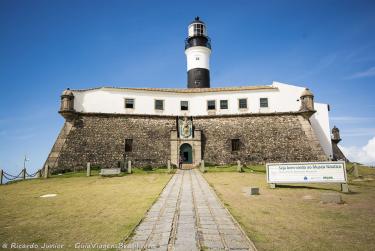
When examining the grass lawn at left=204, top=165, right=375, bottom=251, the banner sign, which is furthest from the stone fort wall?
the grass lawn at left=204, top=165, right=375, bottom=251

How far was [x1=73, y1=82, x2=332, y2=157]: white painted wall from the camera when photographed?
2811 cm

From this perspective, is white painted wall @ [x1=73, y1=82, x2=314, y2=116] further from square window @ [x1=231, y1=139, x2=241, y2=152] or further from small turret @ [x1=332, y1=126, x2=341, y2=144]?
small turret @ [x1=332, y1=126, x2=341, y2=144]

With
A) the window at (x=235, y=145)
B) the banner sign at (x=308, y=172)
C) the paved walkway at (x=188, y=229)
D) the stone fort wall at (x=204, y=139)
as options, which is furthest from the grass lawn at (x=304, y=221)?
the window at (x=235, y=145)

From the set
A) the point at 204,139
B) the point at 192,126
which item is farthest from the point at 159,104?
the point at 204,139

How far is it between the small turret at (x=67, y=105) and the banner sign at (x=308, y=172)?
21.6 meters

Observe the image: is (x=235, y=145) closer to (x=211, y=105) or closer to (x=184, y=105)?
(x=211, y=105)

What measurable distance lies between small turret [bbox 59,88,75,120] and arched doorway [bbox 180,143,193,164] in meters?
12.7

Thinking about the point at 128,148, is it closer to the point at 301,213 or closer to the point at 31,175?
the point at 31,175

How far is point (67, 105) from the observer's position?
26078 millimetres

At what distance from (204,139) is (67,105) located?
51.1 feet

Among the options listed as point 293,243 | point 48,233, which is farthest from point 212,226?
point 48,233

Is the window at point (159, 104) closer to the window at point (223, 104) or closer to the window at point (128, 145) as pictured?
the window at point (128, 145)

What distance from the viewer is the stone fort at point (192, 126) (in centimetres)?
2623

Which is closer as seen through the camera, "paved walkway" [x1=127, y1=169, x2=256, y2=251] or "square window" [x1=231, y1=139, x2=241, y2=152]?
"paved walkway" [x1=127, y1=169, x2=256, y2=251]
